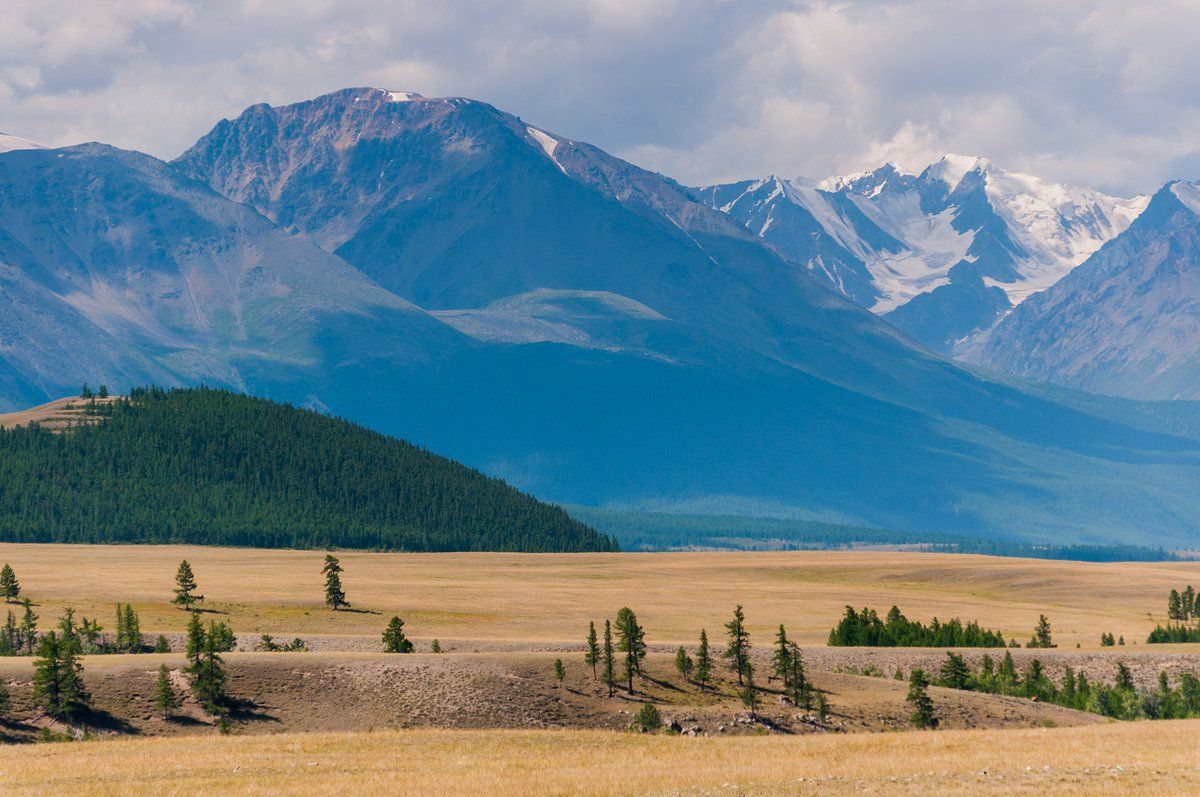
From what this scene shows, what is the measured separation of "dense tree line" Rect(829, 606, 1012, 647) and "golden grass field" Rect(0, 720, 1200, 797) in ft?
151

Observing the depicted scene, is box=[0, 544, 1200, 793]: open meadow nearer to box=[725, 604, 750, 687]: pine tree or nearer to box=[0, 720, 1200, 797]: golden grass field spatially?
box=[0, 720, 1200, 797]: golden grass field

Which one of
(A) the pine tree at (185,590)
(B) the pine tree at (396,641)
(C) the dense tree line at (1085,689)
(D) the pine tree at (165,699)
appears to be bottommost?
(C) the dense tree line at (1085,689)

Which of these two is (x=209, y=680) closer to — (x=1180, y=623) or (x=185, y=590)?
(x=185, y=590)

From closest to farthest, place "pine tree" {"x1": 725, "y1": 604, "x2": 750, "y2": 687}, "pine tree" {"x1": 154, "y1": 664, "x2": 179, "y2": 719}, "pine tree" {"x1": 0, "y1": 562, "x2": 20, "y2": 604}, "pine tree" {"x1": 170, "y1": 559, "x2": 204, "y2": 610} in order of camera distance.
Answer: "pine tree" {"x1": 154, "y1": 664, "x2": 179, "y2": 719} → "pine tree" {"x1": 725, "y1": 604, "x2": 750, "y2": 687} → "pine tree" {"x1": 0, "y1": 562, "x2": 20, "y2": 604} → "pine tree" {"x1": 170, "y1": 559, "x2": 204, "y2": 610}

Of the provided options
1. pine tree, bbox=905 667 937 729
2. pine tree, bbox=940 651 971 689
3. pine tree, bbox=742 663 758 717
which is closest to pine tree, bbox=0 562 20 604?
pine tree, bbox=742 663 758 717

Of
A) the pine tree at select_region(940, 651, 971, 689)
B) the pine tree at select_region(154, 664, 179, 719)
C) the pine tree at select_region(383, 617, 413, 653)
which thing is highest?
the pine tree at select_region(383, 617, 413, 653)

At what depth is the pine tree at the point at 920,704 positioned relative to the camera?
8338cm

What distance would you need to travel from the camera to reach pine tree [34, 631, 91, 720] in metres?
77.2

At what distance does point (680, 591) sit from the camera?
612 feet

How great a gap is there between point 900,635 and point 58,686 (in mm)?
68398

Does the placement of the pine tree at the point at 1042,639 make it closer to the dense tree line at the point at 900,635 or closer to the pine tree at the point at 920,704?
the dense tree line at the point at 900,635

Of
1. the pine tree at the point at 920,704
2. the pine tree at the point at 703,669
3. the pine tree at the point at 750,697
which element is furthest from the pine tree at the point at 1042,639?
the pine tree at the point at 750,697

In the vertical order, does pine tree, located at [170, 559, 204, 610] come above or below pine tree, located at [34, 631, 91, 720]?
above

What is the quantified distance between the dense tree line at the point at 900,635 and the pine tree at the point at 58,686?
61239 millimetres
